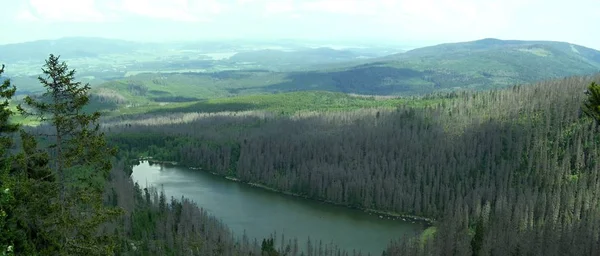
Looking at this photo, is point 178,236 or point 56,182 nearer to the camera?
point 56,182

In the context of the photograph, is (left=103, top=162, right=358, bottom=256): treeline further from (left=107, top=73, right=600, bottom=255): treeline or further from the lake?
(left=107, top=73, right=600, bottom=255): treeline

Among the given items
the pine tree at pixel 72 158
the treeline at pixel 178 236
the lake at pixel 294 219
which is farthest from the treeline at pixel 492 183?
the pine tree at pixel 72 158

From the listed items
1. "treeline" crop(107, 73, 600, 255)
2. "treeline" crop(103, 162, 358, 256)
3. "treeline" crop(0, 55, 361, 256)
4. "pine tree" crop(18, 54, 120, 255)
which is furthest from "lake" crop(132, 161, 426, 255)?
"pine tree" crop(18, 54, 120, 255)

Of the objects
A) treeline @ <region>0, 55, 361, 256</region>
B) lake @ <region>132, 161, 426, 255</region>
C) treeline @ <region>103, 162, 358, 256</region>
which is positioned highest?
treeline @ <region>0, 55, 361, 256</region>

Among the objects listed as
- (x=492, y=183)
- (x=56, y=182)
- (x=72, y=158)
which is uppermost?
(x=72, y=158)

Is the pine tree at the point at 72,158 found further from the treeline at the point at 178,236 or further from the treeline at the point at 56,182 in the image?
the treeline at the point at 178,236

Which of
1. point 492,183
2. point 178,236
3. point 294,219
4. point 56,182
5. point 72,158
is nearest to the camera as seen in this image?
point 56,182

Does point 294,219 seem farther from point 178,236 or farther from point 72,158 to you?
point 72,158

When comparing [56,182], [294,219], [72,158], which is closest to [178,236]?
[294,219]
